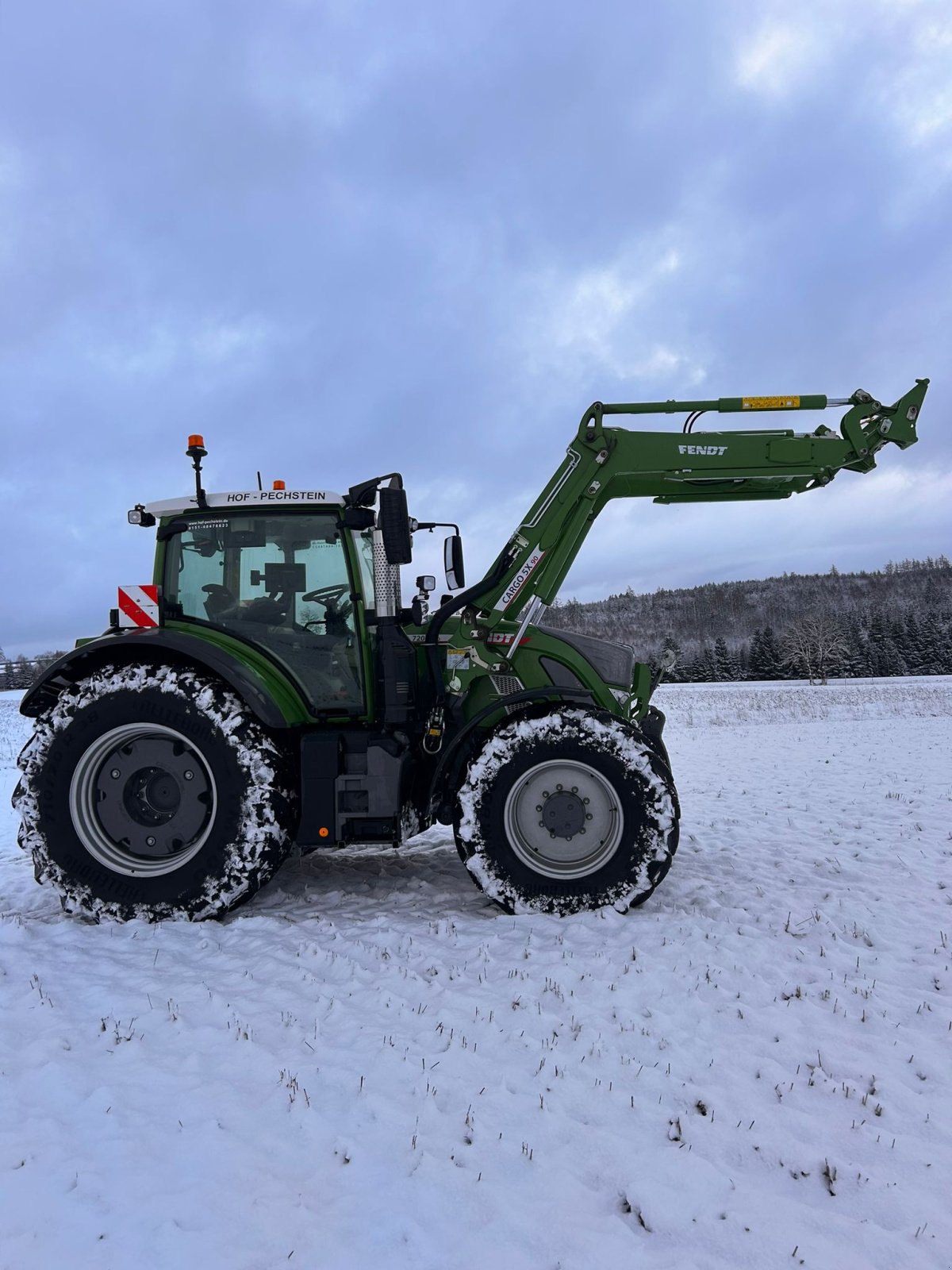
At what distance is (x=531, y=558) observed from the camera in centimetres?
524

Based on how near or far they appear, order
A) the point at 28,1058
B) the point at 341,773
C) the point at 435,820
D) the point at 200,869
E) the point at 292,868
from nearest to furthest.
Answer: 1. the point at 28,1058
2. the point at 200,869
3. the point at 341,773
4. the point at 435,820
5. the point at 292,868

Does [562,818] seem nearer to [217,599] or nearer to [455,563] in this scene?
[455,563]

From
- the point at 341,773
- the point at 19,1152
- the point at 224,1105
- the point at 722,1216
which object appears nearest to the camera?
the point at 722,1216

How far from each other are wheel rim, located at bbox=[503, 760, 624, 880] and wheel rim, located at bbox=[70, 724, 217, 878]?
196cm

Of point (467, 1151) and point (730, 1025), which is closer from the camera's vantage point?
point (467, 1151)

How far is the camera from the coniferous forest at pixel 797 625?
5172 centimetres

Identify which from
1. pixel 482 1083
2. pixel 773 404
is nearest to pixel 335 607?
pixel 482 1083

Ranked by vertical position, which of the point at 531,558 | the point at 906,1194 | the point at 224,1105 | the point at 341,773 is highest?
the point at 531,558

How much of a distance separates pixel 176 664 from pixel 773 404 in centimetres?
444

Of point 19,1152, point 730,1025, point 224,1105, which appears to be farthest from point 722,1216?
point 19,1152

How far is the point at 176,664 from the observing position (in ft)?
15.4

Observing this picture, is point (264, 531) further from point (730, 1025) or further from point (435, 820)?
point (730, 1025)

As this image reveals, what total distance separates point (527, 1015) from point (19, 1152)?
76.5 inches

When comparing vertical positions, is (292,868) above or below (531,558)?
below
